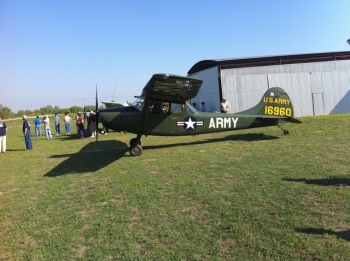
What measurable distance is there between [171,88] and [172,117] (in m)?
1.95

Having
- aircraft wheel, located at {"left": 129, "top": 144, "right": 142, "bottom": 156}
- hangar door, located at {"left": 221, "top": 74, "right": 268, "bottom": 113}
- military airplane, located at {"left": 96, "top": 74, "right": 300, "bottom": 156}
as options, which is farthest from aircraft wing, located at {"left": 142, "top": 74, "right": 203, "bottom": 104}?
hangar door, located at {"left": 221, "top": 74, "right": 268, "bottom": 113}

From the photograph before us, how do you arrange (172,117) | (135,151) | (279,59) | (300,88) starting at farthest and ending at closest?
(279,59) → (300,88) → (172,117) → (135,151)

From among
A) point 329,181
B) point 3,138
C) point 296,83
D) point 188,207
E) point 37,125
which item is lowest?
point 188,207

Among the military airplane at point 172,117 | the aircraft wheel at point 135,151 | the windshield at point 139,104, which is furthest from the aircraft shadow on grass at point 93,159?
the windshield at point 139,104

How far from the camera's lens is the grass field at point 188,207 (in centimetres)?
377

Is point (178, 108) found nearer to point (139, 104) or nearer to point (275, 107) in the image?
point (139, 104)

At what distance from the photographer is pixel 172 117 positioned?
35.9 feet

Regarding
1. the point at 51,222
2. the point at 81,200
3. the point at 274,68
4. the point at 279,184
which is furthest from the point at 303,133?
the point at 274,68

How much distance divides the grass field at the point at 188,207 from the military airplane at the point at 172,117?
5.41 feet

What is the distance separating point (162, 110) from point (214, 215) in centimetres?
657

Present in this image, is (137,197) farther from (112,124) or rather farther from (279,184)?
(112,124)

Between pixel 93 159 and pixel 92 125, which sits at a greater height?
pixel 92 125

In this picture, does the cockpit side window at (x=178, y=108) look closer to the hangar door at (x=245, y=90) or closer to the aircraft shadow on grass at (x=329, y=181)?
the aircraft shadow on grass at (x=329, y=181)

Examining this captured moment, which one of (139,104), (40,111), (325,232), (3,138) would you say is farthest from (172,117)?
(40,111)
